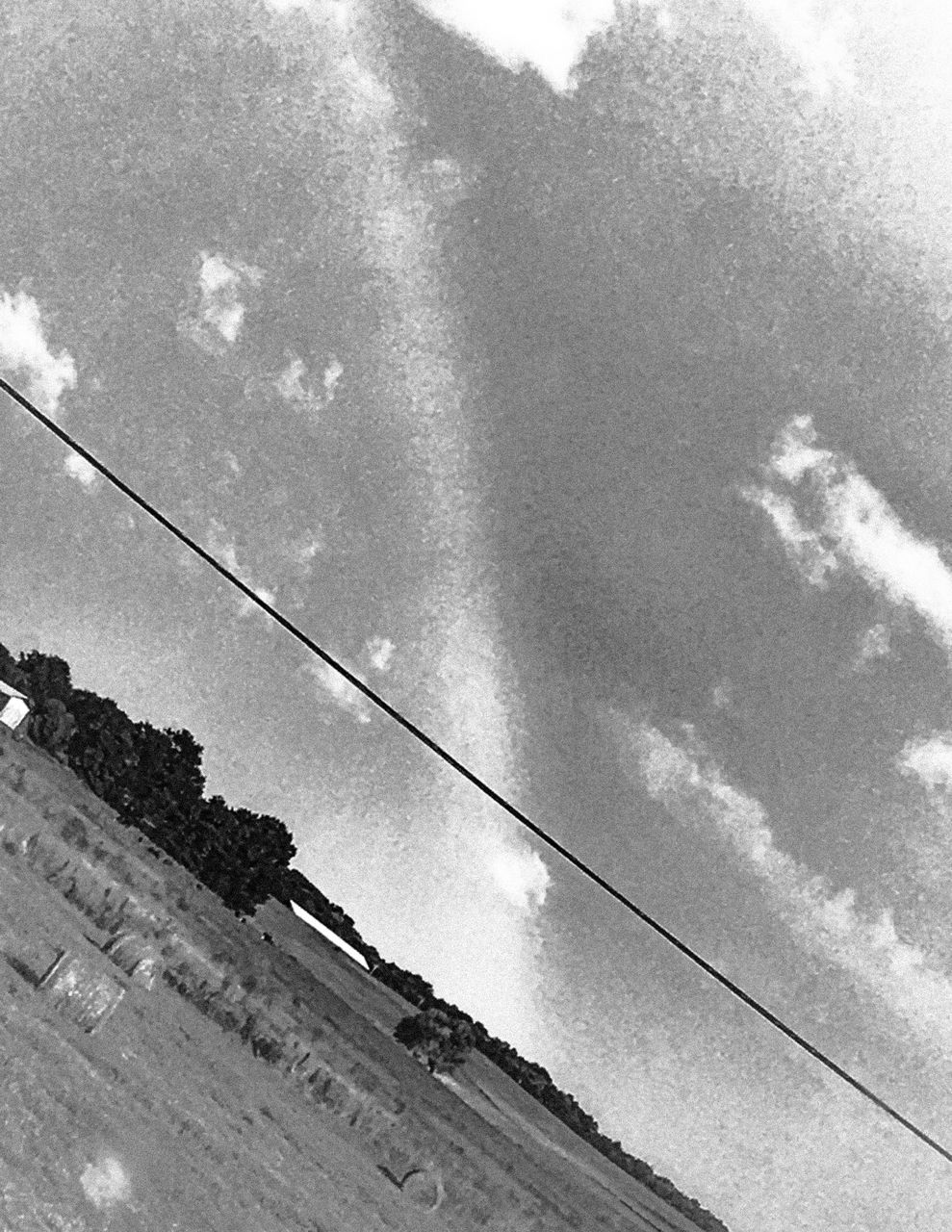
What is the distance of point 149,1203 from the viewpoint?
65.3ft

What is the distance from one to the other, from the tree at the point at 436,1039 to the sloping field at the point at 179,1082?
3.38 meters

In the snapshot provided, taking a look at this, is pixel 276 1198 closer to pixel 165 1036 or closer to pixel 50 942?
pixel 165 1036

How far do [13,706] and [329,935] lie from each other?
17.8m

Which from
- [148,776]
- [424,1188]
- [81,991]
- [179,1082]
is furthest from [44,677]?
[424,1188]

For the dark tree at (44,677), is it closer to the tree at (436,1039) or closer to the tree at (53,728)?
the tree at (53,728)

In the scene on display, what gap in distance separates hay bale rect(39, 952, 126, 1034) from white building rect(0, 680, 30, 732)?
11068 millimetres

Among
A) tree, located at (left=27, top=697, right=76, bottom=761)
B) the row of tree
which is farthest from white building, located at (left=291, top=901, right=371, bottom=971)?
tree, located at (left=27, top=697, right=76, bottom=761)

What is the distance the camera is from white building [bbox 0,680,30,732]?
31156mm

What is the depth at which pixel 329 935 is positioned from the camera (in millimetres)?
43062

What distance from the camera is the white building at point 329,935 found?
1619 inches

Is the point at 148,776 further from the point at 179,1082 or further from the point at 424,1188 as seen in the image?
the point at 424,1188

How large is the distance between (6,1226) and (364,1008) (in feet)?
73.4

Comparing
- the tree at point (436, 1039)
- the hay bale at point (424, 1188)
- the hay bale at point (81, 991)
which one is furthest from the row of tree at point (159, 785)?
the hay bale at point (424, 1188)

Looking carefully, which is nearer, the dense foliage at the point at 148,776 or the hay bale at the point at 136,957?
the hay bale at the point at 136,957
